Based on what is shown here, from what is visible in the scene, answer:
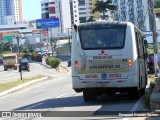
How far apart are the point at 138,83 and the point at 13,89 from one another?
18.1 meters

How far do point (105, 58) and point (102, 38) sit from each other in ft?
2.55

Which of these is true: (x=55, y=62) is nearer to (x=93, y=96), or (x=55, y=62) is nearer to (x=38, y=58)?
(x=38, y=58)

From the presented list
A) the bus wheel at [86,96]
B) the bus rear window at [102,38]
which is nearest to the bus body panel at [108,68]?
the bus rear window at [102,38]

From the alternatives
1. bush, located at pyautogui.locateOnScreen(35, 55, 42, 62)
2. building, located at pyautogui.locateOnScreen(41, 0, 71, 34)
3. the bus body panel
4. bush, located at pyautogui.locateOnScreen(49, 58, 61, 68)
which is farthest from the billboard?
building, located at pyautogui.locateOnScreen(41, 0, 71, 34)

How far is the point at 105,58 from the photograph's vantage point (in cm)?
1698

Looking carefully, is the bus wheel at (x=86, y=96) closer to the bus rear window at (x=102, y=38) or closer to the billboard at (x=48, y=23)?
the bus rear window at (x=102, y=38)

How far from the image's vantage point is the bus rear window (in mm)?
17109

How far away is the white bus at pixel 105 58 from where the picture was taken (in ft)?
55.2

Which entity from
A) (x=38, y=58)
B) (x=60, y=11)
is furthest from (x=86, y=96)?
(x=60, y=11)

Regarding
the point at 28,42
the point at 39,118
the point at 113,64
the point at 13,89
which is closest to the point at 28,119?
the point at 39,118

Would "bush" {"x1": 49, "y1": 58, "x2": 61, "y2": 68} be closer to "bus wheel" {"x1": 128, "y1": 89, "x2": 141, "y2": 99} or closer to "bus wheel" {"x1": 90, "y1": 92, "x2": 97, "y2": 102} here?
"bus wheel" {"x1": 90, "y1": 92, "x2": 97, "y2": 102}

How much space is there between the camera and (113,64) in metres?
16.9

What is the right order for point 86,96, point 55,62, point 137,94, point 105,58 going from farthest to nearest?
point 55,62
point 86,96
point 137,94
point 105,58

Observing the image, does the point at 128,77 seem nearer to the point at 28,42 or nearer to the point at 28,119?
the point at 28,119
